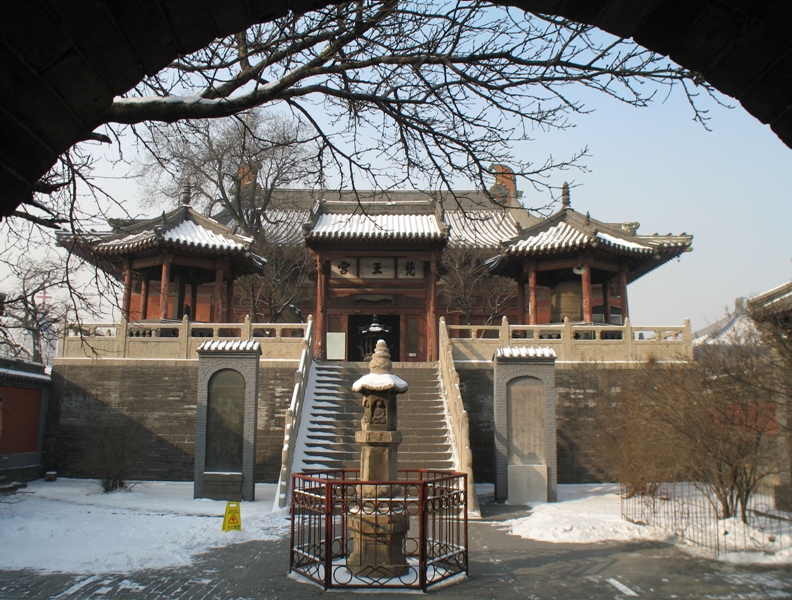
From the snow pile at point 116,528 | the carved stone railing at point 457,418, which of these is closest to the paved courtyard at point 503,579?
the snow pile at point 116,528

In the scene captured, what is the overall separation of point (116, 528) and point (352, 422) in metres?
6.17

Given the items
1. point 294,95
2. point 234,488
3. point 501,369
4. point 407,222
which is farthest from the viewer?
point 407,222

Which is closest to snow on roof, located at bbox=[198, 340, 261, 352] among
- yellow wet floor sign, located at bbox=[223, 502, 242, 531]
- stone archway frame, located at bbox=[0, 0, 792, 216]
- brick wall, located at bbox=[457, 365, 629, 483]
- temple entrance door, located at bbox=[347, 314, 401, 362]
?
yellow wet floor sign, located at bbox=[223, 502, 242, 531]

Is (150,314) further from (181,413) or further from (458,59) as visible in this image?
Result: (458,59)

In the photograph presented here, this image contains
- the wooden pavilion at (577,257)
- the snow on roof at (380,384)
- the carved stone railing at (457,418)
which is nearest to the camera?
the snow on roof at (380,384)

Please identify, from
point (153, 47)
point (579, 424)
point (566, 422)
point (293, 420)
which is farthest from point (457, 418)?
point (153, 47)

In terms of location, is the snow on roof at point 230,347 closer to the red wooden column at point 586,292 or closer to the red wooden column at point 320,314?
the red wooden column at point 320,314

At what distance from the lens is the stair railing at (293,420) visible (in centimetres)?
1148

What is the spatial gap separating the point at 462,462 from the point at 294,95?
8.75 metres

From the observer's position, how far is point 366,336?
911 inches

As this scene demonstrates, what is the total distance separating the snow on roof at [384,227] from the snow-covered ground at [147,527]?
8910 millimetres

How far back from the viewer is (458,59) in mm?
5480

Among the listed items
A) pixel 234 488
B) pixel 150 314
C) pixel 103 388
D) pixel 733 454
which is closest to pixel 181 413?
pixel 103 388

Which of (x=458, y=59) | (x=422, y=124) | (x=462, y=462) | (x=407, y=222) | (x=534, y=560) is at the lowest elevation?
(x=534, y=560)
